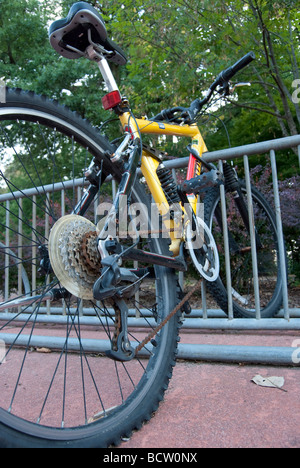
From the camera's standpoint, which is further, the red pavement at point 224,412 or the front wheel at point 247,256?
the front wheel at point 247,256

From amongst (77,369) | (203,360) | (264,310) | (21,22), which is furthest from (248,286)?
(21,22)

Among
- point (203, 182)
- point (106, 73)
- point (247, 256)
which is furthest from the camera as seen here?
point (247, 256)

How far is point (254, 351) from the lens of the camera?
187cm

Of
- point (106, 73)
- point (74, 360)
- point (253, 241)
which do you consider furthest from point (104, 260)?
point (253, 241)

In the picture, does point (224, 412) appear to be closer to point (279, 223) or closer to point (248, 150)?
point (279, 223)

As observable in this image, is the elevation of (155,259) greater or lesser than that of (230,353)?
greater

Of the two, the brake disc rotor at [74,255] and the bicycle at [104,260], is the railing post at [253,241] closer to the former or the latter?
the bicycle at [104,260]

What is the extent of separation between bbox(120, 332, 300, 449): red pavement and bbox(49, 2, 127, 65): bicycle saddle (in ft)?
5.03

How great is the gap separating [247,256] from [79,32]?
84.6 inches

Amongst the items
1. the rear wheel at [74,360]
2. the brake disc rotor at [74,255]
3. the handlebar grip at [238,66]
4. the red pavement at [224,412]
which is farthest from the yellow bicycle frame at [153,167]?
the red pavement at [224,412]

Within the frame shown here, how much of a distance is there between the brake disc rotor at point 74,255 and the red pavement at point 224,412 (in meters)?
0.55

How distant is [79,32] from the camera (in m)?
1.52

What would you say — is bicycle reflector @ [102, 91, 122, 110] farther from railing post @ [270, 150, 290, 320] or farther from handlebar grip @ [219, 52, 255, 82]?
railing post @ [270, 150, 290, 320]

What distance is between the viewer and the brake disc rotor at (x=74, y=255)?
128cm
